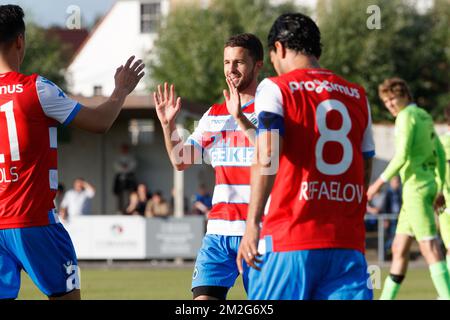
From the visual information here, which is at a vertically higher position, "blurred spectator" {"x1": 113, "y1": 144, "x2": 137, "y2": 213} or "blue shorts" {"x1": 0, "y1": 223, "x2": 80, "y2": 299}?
"blue shorts" {"x1": 0, "y1": 223, "x2": 80, "y2": 299}

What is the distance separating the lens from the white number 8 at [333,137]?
5.55 metres

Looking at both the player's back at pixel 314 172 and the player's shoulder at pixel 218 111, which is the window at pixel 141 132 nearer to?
the player's shoulder at pixel 218 111

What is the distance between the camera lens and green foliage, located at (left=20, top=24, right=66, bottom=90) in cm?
4512

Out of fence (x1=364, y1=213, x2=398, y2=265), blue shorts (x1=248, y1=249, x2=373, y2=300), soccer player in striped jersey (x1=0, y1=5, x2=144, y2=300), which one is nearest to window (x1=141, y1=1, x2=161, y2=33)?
fence (x1=364, y1=213, x2=398, y2=265)

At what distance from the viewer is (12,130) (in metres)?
6.59

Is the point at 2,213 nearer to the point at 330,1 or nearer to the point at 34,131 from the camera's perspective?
the point at 34,131

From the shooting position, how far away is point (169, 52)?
42.8 metres

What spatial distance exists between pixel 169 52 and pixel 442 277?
3238 centimetres

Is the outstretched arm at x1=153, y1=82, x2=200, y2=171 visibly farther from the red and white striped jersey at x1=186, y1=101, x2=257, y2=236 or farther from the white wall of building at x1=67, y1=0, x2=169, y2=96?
the white wall of building at x1=67, y1=0, x2=169, y2=96

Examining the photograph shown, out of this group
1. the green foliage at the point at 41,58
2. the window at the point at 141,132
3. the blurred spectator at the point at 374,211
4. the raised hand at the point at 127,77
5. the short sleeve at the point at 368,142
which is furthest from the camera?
the green foliage at the point at 41,58

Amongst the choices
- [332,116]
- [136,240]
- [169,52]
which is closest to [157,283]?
[136,240]

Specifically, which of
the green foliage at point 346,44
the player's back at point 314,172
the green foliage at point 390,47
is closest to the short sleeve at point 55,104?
the player's back at point 314,172

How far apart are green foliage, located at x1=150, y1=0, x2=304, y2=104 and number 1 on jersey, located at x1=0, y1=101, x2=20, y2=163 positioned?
3358 cm

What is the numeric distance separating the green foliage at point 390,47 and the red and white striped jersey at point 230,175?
105ft
